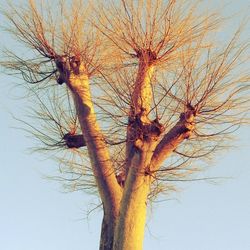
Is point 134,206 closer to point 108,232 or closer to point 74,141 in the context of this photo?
point 108,232

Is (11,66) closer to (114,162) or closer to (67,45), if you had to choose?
(67,45)

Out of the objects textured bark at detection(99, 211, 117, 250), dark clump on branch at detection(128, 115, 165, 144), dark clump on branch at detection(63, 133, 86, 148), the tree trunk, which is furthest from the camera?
dark clump on branch at detection(63, 133, 86, 148)

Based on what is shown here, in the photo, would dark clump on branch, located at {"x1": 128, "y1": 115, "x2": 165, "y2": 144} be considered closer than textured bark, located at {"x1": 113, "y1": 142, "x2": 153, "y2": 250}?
No

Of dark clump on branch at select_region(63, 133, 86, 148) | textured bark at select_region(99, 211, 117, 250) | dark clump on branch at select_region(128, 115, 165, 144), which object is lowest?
textured bark at select_region(99, 211, 117, 250)

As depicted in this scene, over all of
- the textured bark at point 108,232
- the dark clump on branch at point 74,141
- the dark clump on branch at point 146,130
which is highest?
the dark clump on branch at point 74,141

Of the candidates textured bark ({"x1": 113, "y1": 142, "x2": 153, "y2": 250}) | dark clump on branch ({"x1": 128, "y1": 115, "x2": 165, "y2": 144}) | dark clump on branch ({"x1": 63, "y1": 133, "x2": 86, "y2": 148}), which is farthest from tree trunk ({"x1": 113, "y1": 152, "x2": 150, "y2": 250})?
dark clump on branch ({"x1": 63, "y1": 133, "x2": 86, "y2": 148})

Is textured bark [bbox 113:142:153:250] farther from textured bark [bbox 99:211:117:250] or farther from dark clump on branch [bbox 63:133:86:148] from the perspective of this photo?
dark clump on branch [bbox 63:133:86:148]

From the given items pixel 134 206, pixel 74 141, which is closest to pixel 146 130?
pixel 134 206

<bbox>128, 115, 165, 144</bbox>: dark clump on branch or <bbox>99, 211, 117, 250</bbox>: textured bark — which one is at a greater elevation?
<bbox>128, 115, 165, 144</bbox>: dark clump on branch

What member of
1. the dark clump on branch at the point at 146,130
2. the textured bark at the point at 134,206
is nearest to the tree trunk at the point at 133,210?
the textured bark at the point at 134,206

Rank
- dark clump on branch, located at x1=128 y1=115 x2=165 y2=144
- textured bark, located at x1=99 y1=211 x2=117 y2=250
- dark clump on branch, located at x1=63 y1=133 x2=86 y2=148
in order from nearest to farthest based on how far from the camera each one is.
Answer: textured bark, located at x1=99 y1=211 x2=117 y2=250 → dark clump on branch, located at x1=128 y1=115 x2=165 y2=144 → dark clump on branch, located at x1=63 y1=133 x2=86 y2=148

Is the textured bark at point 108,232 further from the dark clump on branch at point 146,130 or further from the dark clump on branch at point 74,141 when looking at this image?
the dark clump on branch at point 74,141

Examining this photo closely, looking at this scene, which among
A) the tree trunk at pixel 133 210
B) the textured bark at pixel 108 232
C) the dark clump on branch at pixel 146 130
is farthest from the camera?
the dark clump on branch at pixel 146 130

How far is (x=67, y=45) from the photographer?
18.7 feet
